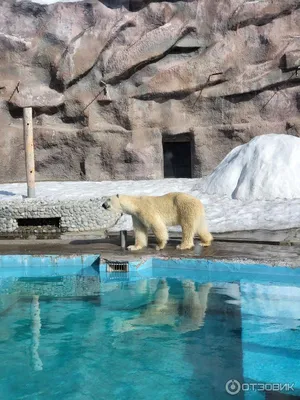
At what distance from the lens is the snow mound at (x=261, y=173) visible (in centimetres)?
1177

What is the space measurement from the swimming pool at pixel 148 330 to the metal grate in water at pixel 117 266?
7 cm

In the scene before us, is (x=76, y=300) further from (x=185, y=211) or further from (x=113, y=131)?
(x=113, y=131)

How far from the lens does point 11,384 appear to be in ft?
12.3

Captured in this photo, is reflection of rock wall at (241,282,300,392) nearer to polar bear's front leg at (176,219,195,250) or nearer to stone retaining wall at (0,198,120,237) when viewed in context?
polar bear's front leg at (176,219,195,250)

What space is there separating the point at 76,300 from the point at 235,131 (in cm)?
1180

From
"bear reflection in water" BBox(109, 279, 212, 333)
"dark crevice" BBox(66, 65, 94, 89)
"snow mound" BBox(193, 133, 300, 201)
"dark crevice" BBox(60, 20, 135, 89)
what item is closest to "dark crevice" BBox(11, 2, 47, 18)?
"dark crevice" BBox(60, 20, 135, 89)

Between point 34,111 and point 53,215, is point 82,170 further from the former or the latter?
point 53,215

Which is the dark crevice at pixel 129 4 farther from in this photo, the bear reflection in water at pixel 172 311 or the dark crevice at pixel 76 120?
the bear reflection in water at pixel 172 311

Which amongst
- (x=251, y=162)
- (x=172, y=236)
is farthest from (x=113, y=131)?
(x=172, y=236)

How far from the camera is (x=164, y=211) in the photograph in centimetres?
753

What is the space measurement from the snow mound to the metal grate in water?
5.44m

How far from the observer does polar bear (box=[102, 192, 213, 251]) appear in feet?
24.2

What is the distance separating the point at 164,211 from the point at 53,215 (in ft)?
12.0

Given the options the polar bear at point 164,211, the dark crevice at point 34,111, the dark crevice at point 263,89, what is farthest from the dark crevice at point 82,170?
the polar bear at point 164,211
